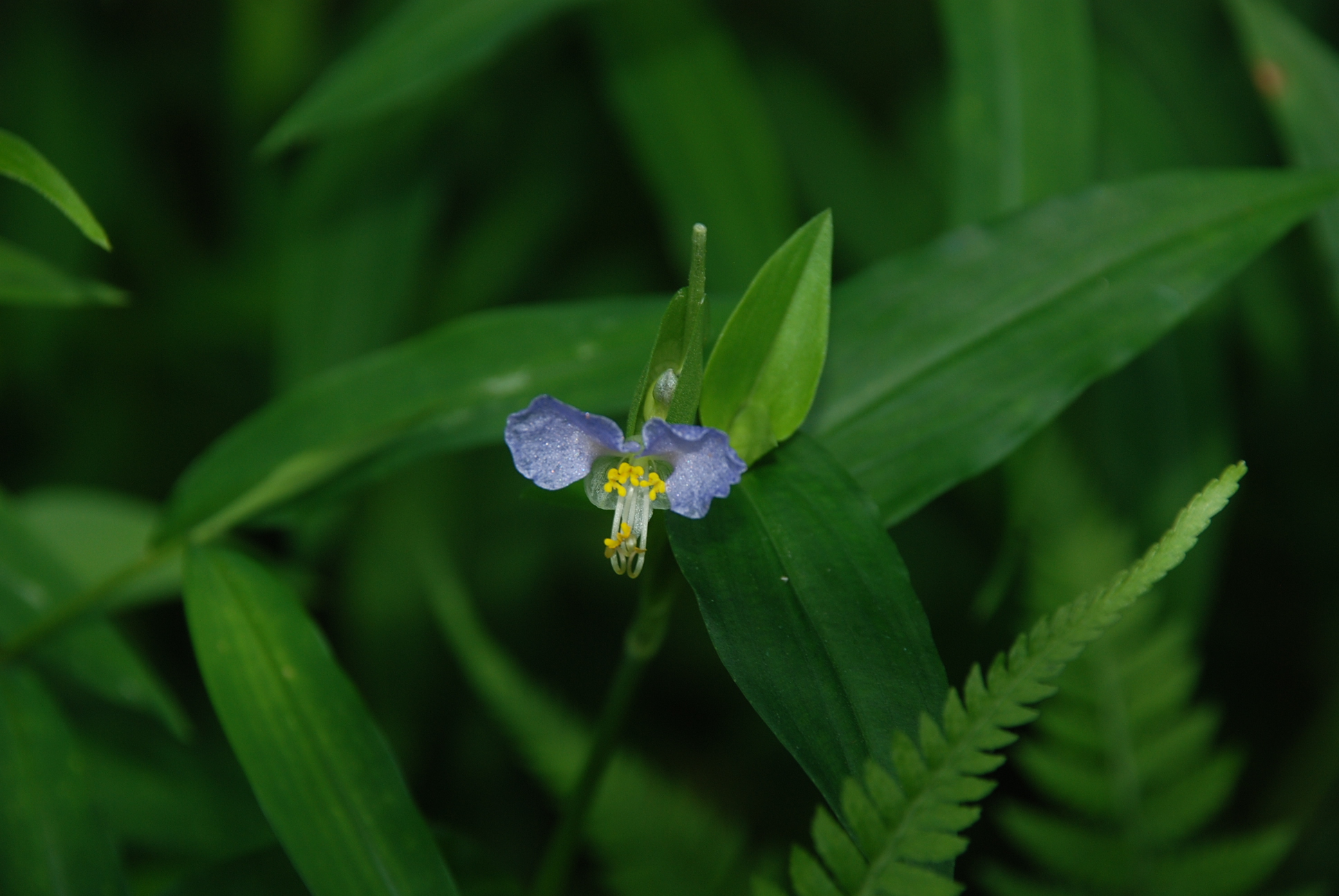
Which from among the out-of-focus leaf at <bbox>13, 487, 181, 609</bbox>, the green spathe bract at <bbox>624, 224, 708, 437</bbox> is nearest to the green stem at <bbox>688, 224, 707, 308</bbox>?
the green spathe bract at <bbox>624, 224, 708, 437</bbox>

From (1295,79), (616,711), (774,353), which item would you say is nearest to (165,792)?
(616,711)

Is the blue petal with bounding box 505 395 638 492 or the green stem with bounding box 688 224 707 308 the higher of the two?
the green stem with bounding box 688 224 707 308

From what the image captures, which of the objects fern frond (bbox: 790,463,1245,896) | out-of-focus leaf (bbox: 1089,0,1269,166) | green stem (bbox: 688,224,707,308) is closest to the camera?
fern frond (bbox: 790,463,1245,896)

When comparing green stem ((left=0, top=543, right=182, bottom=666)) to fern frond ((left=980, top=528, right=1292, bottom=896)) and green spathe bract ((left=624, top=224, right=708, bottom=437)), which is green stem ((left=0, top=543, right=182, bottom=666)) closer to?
green spathe bract ((left=624, top=224, right=708, bottom=437))

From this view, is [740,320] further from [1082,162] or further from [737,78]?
[737,78]

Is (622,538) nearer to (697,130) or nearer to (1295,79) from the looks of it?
(697,130)
